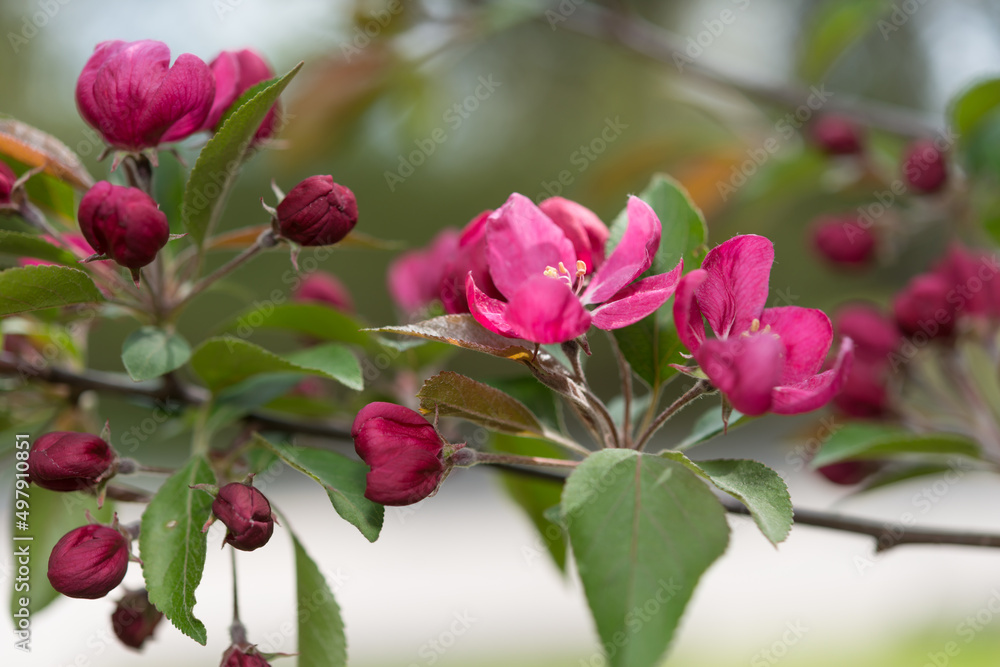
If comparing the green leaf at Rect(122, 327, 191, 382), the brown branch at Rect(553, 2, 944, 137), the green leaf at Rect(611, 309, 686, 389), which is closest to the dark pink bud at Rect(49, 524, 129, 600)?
the green leaf at Rect(122, 327, 191, 382)

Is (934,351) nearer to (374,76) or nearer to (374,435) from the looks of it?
(374,435)

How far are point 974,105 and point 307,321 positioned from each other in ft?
3.52

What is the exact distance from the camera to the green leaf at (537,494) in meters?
0.97

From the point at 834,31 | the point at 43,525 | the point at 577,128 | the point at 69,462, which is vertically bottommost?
the point at 577,128

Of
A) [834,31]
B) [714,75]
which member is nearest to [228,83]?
[714,75]

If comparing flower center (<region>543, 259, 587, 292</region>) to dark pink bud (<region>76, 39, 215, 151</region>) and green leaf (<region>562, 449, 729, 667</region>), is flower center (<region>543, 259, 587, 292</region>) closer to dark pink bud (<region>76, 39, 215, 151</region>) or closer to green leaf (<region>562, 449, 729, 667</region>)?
green leaf (<region>562, 449, 729, 667</region>)

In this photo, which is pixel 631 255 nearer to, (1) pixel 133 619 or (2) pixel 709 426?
(2) pixel 709 426

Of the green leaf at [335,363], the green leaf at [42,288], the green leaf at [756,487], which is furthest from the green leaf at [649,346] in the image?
the green leaf at [42,288]

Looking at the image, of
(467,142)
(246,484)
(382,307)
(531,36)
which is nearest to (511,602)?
(246,484)

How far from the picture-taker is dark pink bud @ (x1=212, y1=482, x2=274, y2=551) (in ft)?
1.91

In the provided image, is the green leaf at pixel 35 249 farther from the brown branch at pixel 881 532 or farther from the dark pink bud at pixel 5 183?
the brown branch at pixel 881 532

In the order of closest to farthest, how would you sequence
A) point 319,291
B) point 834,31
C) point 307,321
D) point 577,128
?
point 307,321
point 319,291
point 834,31
point 577,128

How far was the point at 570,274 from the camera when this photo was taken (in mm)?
656

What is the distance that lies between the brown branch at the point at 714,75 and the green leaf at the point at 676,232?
0.97 metres
